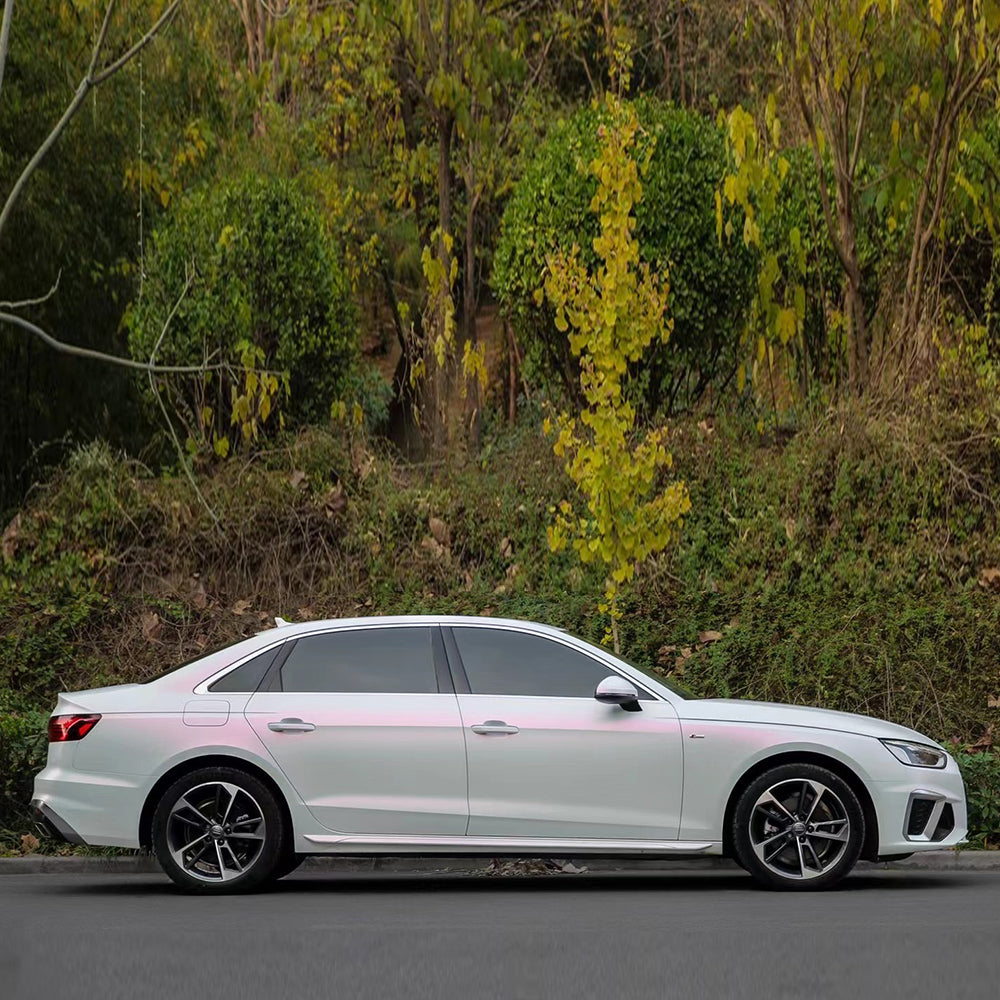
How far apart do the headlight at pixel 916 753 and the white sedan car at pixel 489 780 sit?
12 millimetres

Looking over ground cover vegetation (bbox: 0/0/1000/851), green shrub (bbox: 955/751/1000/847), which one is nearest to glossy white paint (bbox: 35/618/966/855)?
green shrub (bbox: 955/751/1000/847)

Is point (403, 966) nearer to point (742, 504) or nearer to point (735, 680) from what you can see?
point (735, 680)

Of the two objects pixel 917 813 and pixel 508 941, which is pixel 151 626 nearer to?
pixel 917 813

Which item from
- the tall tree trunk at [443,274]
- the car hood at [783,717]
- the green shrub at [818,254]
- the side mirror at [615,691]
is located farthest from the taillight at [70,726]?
the green shrub at [818,254]

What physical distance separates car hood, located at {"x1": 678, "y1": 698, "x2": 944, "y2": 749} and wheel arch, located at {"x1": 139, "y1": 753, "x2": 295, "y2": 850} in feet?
7.69

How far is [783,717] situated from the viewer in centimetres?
992

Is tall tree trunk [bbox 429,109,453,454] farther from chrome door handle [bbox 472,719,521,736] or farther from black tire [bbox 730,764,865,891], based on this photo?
black tire [bbox 730,764,865,891]

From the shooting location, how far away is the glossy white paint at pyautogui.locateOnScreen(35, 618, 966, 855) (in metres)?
9.70

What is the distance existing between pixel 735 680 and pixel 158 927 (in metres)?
7.95

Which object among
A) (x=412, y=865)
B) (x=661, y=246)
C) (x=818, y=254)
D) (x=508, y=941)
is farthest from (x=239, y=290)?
(x=508, y=941)

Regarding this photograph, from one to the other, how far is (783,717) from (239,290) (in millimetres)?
10707

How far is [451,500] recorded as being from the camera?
1842 cm

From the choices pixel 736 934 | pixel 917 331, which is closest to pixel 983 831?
pixel 736 934

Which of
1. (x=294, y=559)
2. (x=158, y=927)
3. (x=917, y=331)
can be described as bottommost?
(x=158, y=927)
